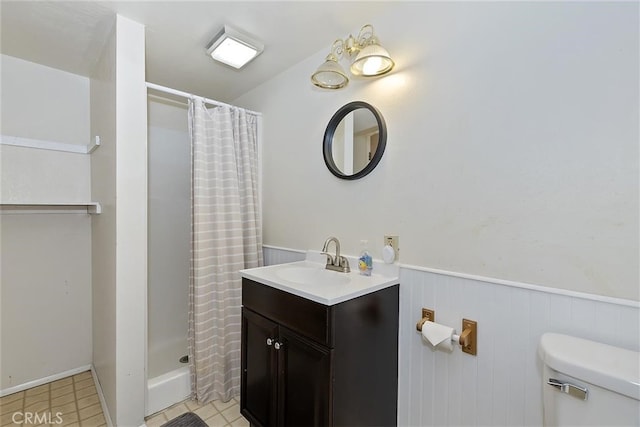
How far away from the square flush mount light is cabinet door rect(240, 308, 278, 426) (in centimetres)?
157

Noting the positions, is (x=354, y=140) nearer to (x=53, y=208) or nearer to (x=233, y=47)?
(x=233, y=47)

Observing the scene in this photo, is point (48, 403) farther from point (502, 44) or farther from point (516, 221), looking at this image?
point (502, 44)

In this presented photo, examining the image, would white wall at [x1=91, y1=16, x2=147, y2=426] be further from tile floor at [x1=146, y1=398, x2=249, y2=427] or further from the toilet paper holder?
the toilet paper holder

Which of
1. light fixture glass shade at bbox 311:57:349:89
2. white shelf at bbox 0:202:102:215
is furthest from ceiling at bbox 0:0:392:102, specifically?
white shelf at bbox 0:202:102:215

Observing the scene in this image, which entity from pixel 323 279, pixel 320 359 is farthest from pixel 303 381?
pixel 323 279

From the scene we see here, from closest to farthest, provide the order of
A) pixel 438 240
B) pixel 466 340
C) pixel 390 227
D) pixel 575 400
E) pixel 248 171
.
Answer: pixel 575 400, pixel 466 340, pixel 438 240, pixel 390 227, pixel 248 171

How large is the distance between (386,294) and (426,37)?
4.13 ft

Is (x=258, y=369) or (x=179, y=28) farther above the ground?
(x=179, y=28)

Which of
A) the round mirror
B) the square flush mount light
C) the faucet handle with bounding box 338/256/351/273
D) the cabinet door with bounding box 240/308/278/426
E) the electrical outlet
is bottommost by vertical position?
the cabinet door with bounding box 240/308/278/426

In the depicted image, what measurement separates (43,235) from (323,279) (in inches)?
82.3

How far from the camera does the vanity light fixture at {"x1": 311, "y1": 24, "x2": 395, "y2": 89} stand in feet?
4.43

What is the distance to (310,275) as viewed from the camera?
171cm

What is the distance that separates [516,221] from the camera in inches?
43.1

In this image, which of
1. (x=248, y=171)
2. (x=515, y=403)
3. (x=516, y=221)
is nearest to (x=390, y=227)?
(x=516, y=221)
